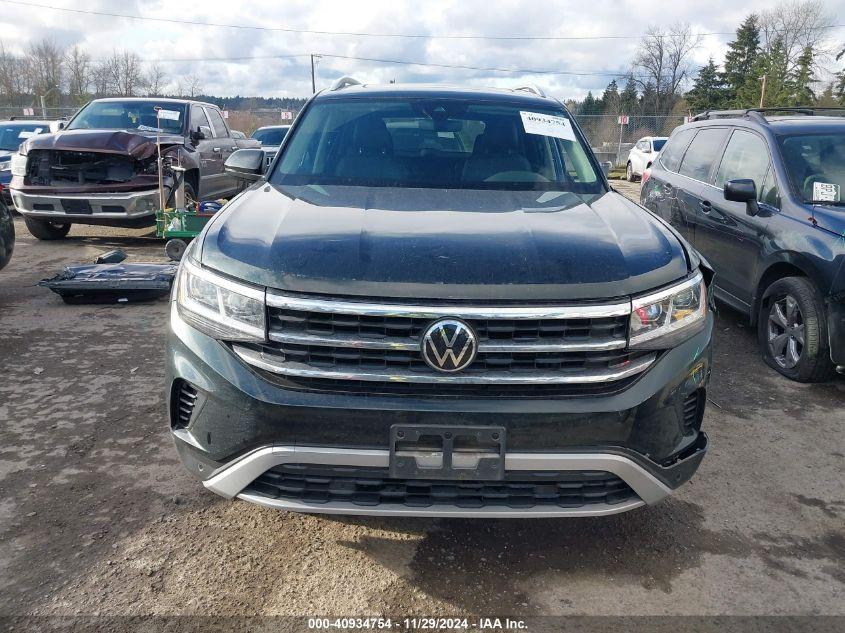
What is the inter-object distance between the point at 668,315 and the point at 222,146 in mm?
9544

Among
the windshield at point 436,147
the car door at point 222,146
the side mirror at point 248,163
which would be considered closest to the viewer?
the windshield at point 436,147

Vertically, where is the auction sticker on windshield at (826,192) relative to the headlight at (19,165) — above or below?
above

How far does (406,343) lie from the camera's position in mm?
2195

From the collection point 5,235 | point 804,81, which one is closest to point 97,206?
point 5,235

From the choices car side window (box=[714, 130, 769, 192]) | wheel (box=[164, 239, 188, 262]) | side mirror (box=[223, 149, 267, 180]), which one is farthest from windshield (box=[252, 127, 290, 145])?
side mirror (box=[223, 149, 267, 180])

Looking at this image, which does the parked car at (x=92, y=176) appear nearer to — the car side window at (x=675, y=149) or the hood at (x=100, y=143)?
the hood at (x=100, y=143)

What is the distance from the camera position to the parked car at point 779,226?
446cm

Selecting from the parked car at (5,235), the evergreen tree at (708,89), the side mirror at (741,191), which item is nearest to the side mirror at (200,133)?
the parked car at (5,235)

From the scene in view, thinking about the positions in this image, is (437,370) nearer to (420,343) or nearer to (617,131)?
(420,343)

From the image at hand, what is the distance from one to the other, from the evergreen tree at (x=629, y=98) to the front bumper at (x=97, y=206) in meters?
59.5

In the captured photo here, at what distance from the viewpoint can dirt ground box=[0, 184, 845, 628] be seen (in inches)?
96.7

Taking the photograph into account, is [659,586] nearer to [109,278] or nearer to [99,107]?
[109,278]

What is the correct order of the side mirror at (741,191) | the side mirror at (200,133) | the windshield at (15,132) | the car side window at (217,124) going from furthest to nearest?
the windshield at (15,132)
the car side window at (217,124)
the side mirror at (200,133)
the side mirror at (741,191)

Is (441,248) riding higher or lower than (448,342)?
higher
